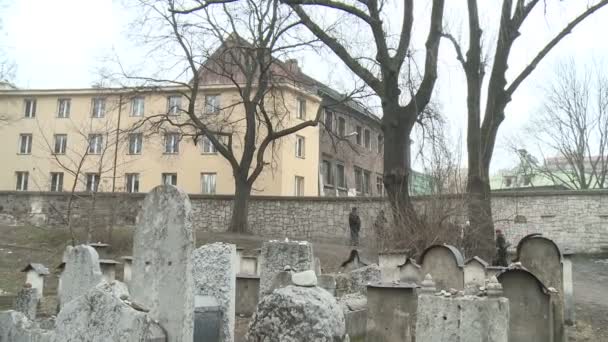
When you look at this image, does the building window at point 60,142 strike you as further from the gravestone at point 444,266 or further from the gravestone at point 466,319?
the gravestone at point 466,319

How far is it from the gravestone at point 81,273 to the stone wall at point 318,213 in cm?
1362

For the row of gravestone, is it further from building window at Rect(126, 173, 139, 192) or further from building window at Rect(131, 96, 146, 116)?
building window at Rect(131, 96, 146, 116)

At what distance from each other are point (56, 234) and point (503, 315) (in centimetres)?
1965

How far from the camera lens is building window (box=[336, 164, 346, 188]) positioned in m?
40.7

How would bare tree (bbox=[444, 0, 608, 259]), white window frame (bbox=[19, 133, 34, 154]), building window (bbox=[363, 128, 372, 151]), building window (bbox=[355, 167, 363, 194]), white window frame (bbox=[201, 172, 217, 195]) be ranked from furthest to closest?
building window (bbox=[363, 128, 372, 151])
building window (bbox=[355, 167, 363, 194])
white window frame (bbox=[19, 133, 34, 154])
white window frame (bbox=[201, 172, 217, 195])
bare tree (bbox=[444, 0, 608, 259])

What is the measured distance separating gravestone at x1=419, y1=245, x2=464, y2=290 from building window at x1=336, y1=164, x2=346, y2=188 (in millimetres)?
31341

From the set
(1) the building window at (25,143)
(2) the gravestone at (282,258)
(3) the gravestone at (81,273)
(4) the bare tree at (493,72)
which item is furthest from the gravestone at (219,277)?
(1) the building window at (25,143)

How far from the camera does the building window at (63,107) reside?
38156 millimetres

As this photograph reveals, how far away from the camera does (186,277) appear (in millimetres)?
4426

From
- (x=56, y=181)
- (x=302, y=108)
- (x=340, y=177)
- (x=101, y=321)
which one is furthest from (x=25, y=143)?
(x=101, y=321)

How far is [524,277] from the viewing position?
667cm

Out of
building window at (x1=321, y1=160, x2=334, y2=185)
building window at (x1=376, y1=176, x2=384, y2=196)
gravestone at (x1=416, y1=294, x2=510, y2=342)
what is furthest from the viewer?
building window at (x1=321, y1=160, x2=334, y2=185)

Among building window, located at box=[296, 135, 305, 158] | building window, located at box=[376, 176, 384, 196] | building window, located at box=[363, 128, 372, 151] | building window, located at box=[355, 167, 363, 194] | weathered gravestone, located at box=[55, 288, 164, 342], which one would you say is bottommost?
weathered gravestone, located at box=[55, 288, 164, 342]

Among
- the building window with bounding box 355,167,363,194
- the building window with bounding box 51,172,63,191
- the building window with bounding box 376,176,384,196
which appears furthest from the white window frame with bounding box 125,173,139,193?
the building window with bounding box 355,167,363,194
